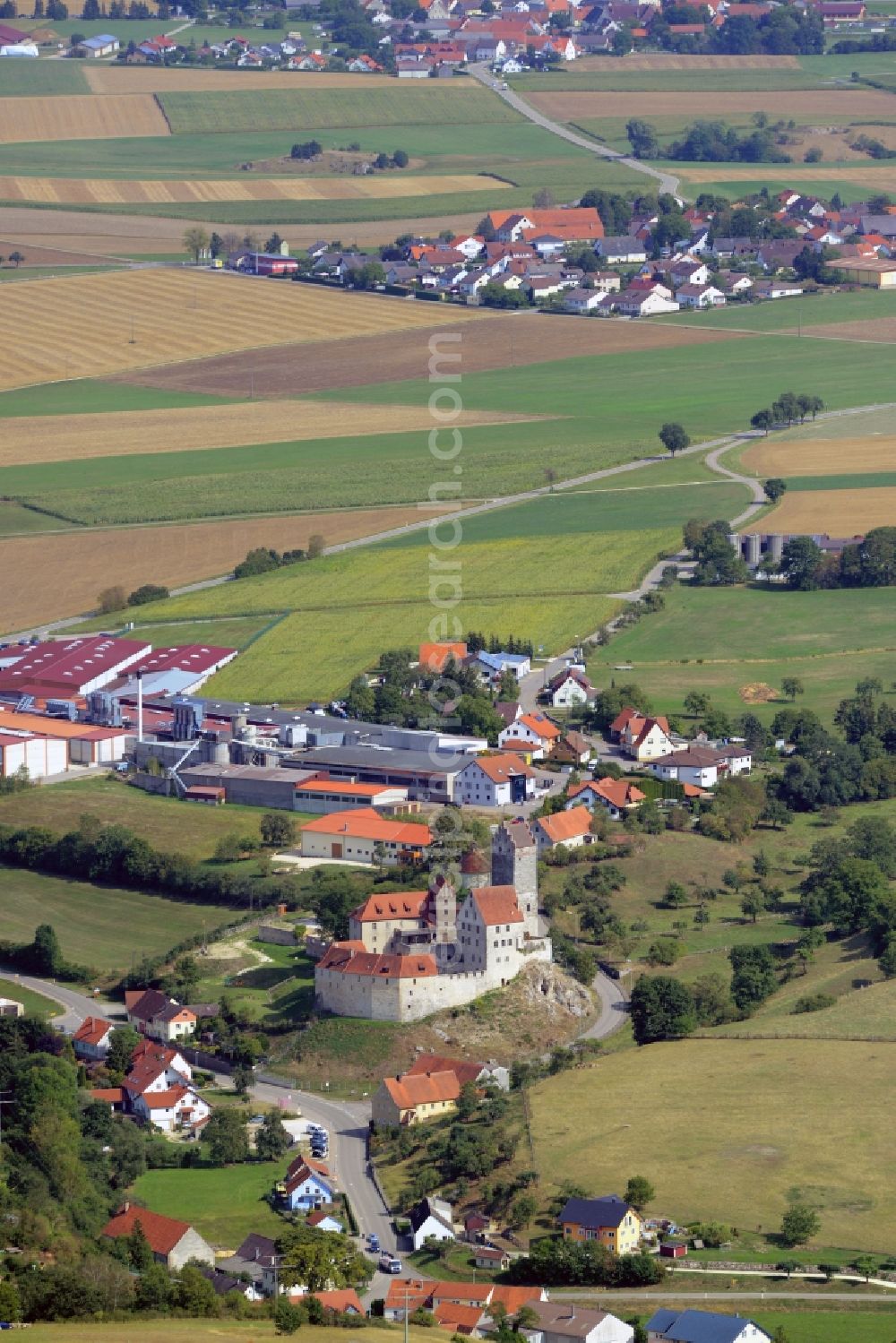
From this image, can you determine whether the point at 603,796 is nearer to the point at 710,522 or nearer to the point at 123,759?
the point at 123,759

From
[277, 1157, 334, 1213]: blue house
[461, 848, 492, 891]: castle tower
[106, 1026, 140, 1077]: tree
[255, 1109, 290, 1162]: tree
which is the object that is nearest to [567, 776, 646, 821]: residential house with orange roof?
[461, 848, 492, 891]: castle tower

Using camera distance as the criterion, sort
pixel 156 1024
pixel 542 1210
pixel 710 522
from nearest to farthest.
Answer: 1. pixel 542 1210
2. pixel 156 1024
3. pixel 710 522

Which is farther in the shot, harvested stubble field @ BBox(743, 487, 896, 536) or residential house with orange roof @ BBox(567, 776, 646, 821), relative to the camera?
harvested stubble field @ BBox(743, 487, 896, 536)

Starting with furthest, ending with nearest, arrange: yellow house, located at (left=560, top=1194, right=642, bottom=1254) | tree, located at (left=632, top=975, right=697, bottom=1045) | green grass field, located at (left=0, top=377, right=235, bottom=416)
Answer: green grass field, located at (left=0, top=377, right=235, bottom=416) → tree, located at (left=632, top=975, right=697, bottom=1045) → yellow house, located at (left=560, top=1194, right=642, bottom=1254)

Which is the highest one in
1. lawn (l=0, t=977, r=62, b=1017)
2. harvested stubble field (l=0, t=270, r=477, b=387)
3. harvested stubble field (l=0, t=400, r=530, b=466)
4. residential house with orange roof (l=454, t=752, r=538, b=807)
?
harvested stubble field (l=0, t=270, r=477, b=387)

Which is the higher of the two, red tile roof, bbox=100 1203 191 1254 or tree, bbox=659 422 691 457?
tree, bbox=659 422 691 457

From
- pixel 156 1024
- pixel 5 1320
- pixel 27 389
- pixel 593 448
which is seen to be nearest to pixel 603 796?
pixel 156 1024

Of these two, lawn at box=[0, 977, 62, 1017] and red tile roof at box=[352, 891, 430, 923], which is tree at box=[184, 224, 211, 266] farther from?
red tile roof at box=[352, 891, 430, 923]

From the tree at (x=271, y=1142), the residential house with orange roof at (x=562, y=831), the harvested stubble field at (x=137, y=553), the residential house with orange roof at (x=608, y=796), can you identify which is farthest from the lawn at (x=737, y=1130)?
the harvested stubble field at (x=137, y=553)
